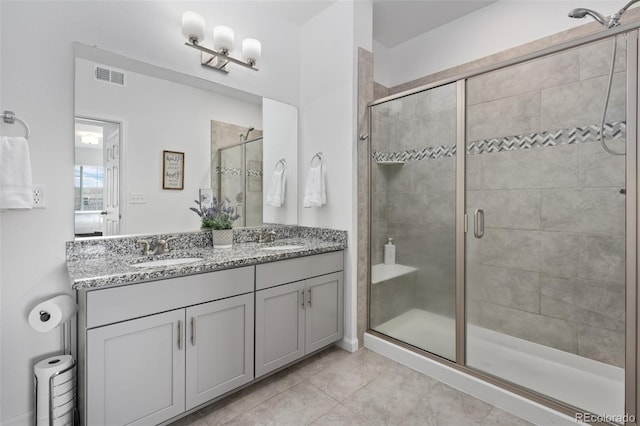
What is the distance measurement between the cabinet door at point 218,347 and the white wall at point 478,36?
2609mm

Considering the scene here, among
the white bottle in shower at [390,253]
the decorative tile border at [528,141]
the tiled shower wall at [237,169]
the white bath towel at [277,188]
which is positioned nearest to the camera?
the decorative tile border at [528,141]

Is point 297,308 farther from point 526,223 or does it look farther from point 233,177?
point 526,223

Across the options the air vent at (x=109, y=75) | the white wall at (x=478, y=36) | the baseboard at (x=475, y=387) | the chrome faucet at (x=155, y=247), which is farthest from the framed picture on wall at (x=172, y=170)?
the white wall at (x=478, y=36)

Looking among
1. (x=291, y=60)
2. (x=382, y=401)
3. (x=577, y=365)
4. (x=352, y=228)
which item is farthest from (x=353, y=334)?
(x=291, y=60)

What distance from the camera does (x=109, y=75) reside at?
1.77 meters

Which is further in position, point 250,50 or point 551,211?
point 250,50

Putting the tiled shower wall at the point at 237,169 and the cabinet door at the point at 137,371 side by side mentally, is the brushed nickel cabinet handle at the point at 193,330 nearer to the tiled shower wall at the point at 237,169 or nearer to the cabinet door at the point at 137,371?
the cabinet door at the point at 137,371

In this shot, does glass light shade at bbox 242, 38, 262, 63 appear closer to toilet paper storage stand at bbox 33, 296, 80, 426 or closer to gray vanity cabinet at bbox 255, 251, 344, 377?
gray vanity cabinet at bbox 255, 251, 344, 377

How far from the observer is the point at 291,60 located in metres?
2.67

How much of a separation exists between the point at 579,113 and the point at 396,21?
1.77m

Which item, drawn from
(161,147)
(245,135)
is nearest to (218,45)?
(245,135)

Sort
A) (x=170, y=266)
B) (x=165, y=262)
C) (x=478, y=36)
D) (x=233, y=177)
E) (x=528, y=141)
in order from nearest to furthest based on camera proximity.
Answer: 1. (x=170, y=266)
2. (x=165, y=262)
3. (x=528, y=141)
4. (x=233, y=177)
5. (x=478, y=36)

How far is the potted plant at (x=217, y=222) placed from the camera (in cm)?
215

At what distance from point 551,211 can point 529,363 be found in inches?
35.8
